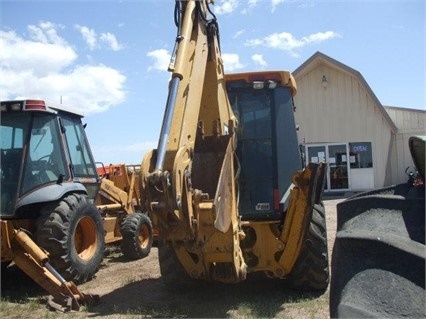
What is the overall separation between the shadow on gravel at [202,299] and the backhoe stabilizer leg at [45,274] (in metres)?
0.22

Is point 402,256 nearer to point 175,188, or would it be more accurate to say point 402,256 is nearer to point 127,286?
point 175,188

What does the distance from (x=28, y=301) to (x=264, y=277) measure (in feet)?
10.1

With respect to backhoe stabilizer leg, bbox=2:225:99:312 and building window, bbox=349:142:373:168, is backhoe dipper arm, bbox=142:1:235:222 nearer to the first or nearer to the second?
backhoe stabilizer leg, bbox=2:225:99:312

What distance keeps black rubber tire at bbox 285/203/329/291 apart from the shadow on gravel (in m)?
0.17

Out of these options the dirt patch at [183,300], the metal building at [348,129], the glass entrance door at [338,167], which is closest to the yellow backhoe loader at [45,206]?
the dirt patch at [183,300]

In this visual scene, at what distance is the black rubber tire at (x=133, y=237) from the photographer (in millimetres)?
8836

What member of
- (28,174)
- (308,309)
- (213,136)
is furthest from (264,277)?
(28,174)

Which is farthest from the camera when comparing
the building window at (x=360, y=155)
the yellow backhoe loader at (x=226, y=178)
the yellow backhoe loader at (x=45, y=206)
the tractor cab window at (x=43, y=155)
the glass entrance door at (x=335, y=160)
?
the glass entrance door at (x=335, y=160)

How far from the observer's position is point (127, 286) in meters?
6.67

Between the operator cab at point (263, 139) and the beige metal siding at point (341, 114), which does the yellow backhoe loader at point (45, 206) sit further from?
the beige metal siding at point (341, 114)

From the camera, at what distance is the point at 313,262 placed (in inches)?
226

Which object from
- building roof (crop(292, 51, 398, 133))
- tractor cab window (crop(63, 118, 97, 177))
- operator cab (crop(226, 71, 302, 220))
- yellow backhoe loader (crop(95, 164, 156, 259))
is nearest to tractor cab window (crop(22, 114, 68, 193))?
tractor cab window (crop(63, 118, 97, 177))

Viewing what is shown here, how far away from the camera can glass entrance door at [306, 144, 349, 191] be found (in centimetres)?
2089

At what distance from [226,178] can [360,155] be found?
56.8 ft
